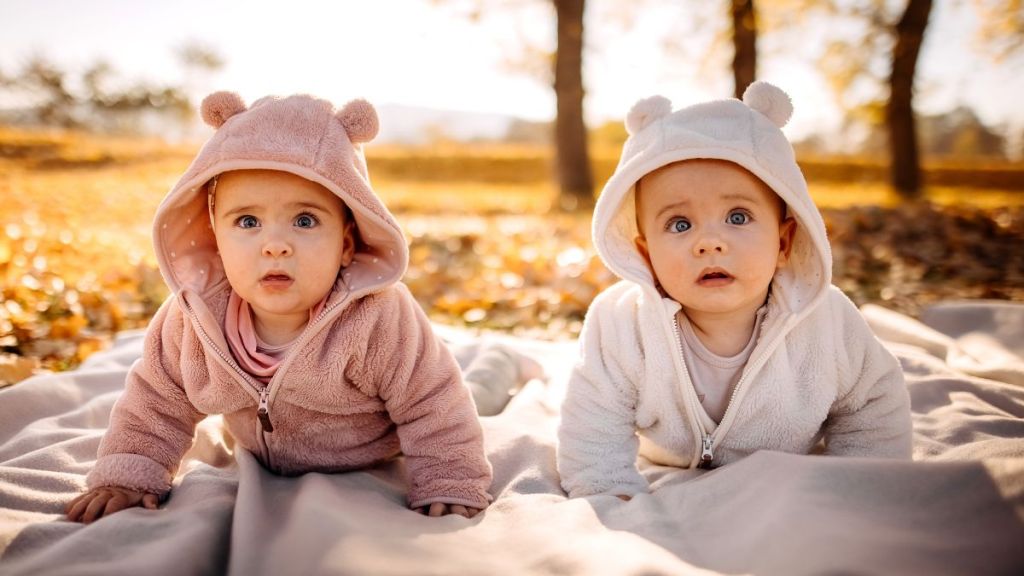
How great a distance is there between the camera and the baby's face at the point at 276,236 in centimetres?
183

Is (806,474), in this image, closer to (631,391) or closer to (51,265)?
(631,391)

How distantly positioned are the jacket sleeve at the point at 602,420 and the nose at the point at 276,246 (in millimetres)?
900

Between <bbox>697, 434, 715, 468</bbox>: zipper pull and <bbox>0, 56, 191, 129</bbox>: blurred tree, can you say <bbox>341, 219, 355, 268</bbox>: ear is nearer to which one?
<bbox>697, 434, 715, 468</bbox>: zipper pull

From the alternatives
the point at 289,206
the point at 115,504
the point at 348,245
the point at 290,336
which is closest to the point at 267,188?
the point at 289,206

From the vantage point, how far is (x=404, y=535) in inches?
62.3

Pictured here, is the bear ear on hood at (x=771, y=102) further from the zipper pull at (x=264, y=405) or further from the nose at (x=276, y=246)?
the zipper pull at (x=264, y=405)

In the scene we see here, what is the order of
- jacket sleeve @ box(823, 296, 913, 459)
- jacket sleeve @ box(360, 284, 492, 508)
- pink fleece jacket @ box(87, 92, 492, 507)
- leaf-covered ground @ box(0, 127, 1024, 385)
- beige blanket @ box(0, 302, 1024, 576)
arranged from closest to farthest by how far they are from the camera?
1. beige blanket @ box(0, 302, 1024, 576)
2. pink fleece jacket @ box(87, 92, 492, 507)
3. jacket sleeve @ box(360, 284, 492, 508)
4. jacket sleeve @ box(823, 296, 913, 459)
5. leaf-covered ground @ box(0, 127, 1024, 385)

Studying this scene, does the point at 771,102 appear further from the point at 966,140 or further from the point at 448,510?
Answer: the point at 966,140

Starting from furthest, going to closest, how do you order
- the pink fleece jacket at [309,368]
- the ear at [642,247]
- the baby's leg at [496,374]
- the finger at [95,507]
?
the baby's leg at [496,374]
the ear at [642,247]
the pink fleece jacket at [309,368]
the finger at [95,507]

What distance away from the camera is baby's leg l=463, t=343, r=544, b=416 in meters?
2.81

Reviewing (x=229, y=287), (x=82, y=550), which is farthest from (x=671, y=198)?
(x=82, y=550)

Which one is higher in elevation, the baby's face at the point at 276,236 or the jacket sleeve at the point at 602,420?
the baby's face at the point at 276,236

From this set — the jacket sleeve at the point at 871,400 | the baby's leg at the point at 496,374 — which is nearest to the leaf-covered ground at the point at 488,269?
the baby's leg at the point at 496,374

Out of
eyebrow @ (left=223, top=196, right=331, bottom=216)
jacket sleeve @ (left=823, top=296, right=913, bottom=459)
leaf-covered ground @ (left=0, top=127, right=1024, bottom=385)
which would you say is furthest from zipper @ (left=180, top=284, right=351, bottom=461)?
leaf-covered ground @ (left=0, top=127, right=1024, bottom=385)
